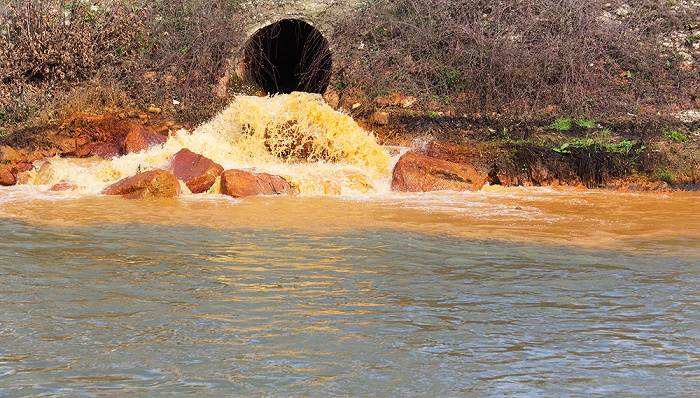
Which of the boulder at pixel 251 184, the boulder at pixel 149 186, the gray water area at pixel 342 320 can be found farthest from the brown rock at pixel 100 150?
the gray water area at pixel 342 320

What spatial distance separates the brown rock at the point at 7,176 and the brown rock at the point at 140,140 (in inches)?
72.8

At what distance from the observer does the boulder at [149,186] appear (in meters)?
11.2

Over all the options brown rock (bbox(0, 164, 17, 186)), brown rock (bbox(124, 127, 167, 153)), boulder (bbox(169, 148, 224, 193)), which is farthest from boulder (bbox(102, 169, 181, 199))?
brown rock (bbox(124, 127, 167, 153))

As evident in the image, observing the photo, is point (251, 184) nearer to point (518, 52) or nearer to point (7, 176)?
point (7, 176)

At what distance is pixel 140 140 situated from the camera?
13.7m

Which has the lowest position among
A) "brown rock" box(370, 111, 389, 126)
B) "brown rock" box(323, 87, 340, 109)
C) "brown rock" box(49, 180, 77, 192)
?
Result: "brown rock" box(49, 180, 77, 192)

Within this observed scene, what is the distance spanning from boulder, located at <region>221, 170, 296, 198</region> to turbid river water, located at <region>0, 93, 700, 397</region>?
148 cm

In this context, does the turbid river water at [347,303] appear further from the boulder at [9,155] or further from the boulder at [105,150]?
the boulder at [105,150]

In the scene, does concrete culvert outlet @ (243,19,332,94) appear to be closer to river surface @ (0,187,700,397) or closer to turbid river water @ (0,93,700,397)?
turbid river water @ (0,93,700,397)

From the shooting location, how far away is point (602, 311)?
5.47m

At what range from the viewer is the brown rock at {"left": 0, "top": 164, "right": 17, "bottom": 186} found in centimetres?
1254

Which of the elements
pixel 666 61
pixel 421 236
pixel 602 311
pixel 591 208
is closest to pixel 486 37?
pixel 666 61

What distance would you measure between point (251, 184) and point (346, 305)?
629cm

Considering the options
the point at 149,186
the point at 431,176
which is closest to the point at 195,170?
the point at 149,186
